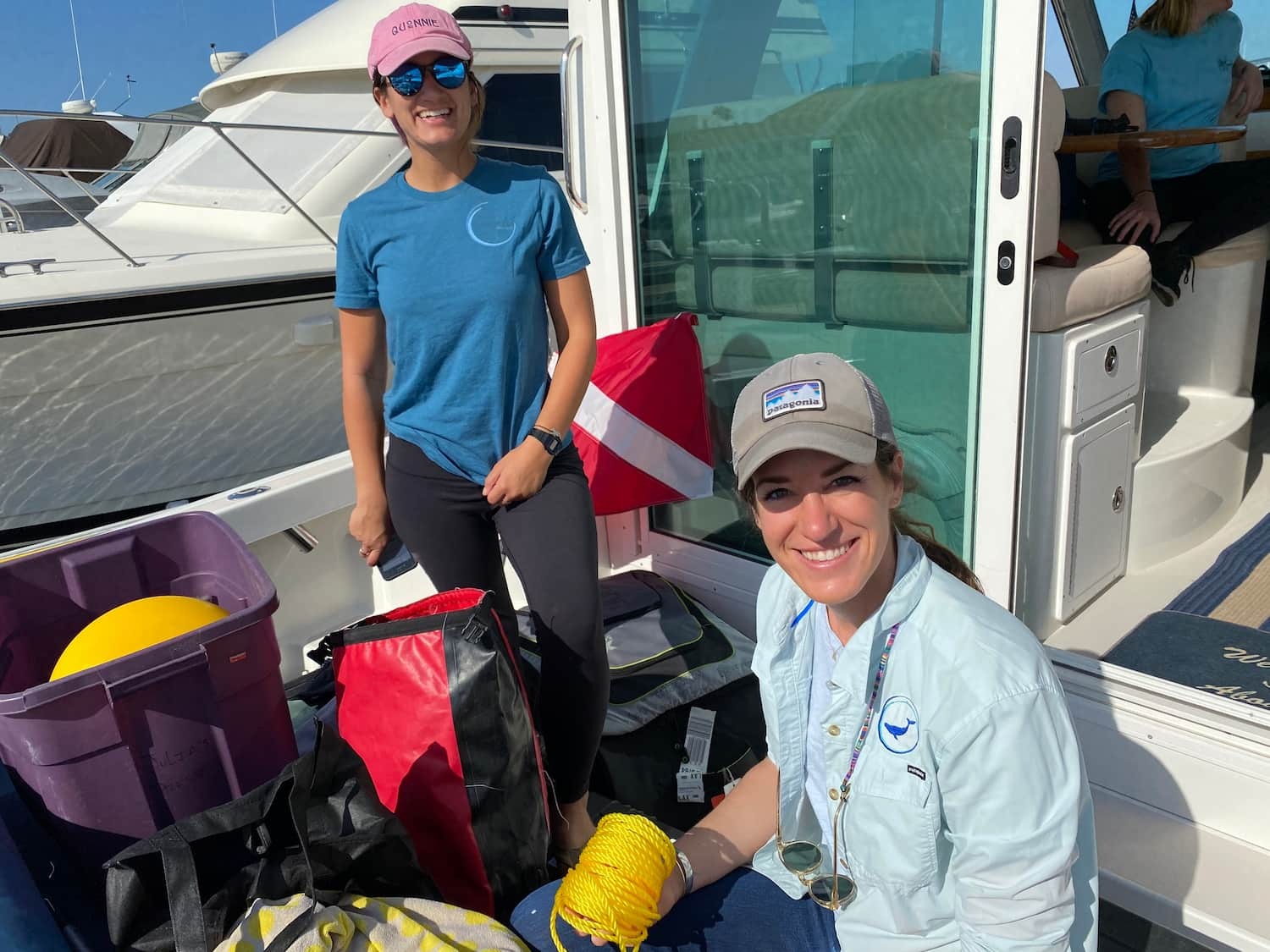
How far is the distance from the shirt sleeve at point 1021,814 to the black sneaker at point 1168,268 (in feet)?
7.43

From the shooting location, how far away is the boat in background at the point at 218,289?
4215 mm

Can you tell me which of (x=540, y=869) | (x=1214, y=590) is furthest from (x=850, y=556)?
(x=1214, y=590)

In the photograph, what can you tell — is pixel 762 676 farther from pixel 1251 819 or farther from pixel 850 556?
pixel 1251 819

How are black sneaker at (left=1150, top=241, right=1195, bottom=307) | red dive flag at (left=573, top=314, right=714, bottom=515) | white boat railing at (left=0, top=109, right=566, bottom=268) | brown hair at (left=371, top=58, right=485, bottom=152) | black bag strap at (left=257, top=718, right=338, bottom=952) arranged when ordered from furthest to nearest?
1. white boat railing at (left=0, top=109, right=566, bottom=268)
2. black sneaker at (left=1150, top=241, right=1195, bottom=307)
3. red dive flag at (left=573, top=314, right=714, bottom=515)
4. brown hair at (left=371, top=58, right=485, bottom=152)
5. black bag strap at (left=257, top=718, right=338, bottom=952)

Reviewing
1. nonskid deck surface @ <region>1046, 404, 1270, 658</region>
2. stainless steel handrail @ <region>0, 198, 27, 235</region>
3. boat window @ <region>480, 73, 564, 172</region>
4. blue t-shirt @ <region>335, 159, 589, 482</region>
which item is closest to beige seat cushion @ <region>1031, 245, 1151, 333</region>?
nonskid deck surface @ <region>1046, 404, 1270, 658</region>

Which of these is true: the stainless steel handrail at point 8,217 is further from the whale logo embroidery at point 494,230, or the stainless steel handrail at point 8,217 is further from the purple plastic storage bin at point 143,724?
the whale logo embroidery at point 494,230

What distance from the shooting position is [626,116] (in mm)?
2643

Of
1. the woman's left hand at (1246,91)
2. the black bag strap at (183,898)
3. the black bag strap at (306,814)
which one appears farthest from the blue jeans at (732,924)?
the woman's left hand at (1246,91)

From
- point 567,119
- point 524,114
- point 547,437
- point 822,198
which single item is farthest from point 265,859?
point 524,114

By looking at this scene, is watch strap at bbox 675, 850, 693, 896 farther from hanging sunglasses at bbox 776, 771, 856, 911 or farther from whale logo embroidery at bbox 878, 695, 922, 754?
whale logo embroidery at bbox 878, 695, 922, 754

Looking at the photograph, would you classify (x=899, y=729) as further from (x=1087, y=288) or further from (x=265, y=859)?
(x=1087, y=288)

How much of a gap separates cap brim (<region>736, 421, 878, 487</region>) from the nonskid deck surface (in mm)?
1331

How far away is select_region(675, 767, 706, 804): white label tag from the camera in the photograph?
2.14m

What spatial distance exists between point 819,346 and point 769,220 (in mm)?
338
